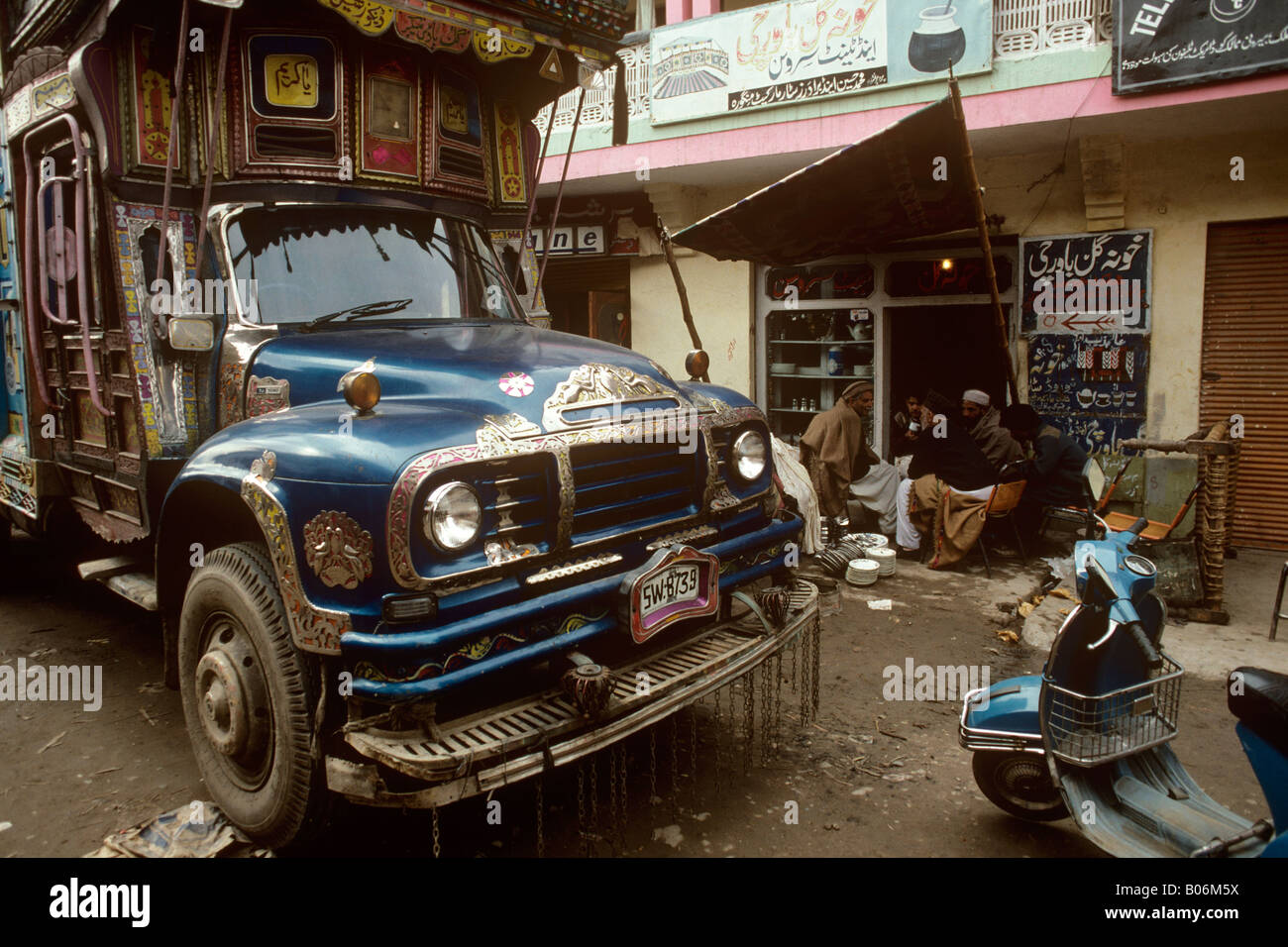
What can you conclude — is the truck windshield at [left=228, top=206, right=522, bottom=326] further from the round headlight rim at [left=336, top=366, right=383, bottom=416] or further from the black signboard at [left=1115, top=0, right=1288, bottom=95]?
the black signboard at [left=1115, top=0, right=1288, bottom=95]

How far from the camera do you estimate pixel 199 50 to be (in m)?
3.96

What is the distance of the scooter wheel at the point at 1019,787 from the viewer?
10.5 feet

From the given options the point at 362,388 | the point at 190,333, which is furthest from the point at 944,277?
the point at 362,388

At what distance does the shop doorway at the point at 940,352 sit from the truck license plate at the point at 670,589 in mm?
8797

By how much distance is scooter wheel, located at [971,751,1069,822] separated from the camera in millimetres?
3197

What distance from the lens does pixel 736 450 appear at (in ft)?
12.0

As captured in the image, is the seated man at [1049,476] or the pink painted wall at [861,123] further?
the seated man at [1049,476]

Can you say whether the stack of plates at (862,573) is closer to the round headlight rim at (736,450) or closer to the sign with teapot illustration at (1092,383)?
the sign with teapot illustration at (1092,383)

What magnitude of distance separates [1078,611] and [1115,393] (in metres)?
6.07

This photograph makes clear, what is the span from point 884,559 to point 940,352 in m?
6.02

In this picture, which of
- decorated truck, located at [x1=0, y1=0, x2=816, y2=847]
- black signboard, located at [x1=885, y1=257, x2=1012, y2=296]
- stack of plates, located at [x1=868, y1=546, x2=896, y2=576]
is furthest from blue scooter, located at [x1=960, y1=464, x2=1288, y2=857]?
black signboard, located at [x1=885, y1=257, x2=1012, y2=296]

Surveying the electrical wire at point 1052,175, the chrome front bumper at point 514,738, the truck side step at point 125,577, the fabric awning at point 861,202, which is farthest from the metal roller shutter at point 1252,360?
the truck side step at point 125,577
